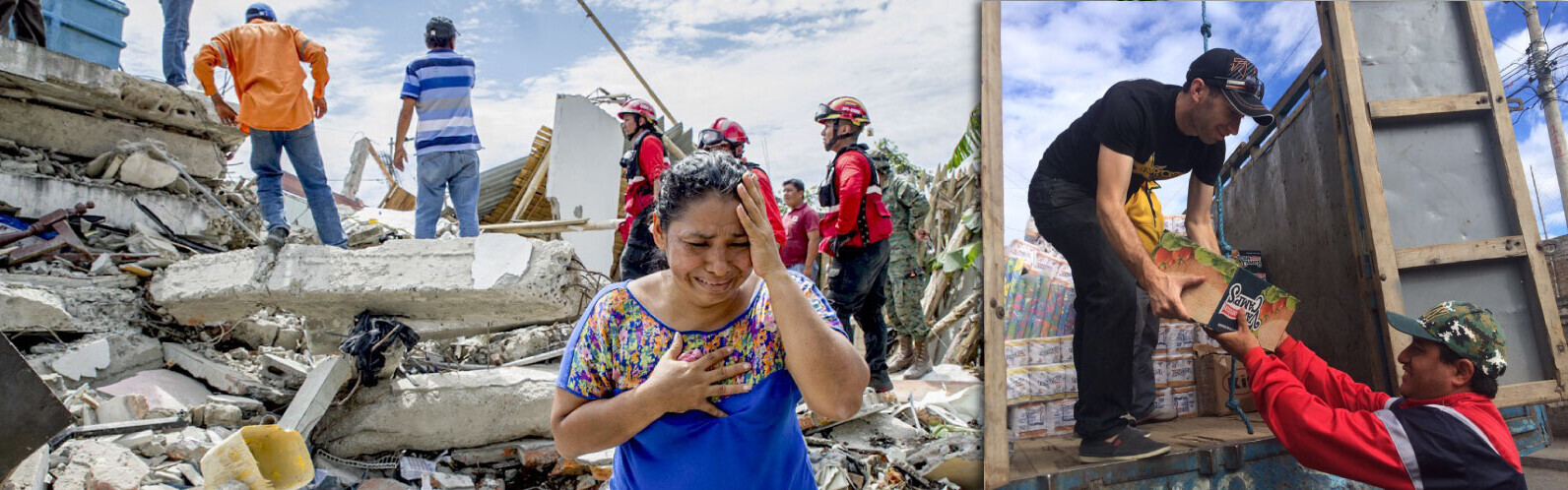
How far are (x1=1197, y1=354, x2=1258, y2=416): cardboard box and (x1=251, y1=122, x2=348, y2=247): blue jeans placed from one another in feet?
15.1

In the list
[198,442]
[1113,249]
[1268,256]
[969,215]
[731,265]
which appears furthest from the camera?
[969,215]

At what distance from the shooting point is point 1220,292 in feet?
9.68

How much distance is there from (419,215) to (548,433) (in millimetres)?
1582

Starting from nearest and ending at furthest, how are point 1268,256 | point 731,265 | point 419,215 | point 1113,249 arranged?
point 731,265, point 1113,249, point 1268,256, point 419,215

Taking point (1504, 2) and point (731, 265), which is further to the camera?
point (1504, 2)

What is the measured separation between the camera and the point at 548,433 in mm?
4707

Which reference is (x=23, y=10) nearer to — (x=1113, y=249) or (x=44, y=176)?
(x=44, y=176)

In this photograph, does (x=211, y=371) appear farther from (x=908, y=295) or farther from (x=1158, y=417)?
(x=1158, y=417)

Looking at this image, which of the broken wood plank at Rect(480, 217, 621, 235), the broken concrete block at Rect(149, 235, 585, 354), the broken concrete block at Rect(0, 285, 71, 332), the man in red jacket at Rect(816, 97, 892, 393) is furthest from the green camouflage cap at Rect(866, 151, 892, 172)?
the broken concrete block at Rect(0, 285, 71, 332)

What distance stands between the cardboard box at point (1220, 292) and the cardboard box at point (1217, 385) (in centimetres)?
13

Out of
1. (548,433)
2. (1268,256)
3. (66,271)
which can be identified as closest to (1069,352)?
(1268,256)

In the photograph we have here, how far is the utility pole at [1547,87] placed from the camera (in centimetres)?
310

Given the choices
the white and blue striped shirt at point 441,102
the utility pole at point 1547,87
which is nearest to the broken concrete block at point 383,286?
the white and blue striped shirt at point 441,102

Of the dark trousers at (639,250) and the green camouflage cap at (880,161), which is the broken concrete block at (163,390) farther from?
the green camouflage cap at (880,161)
